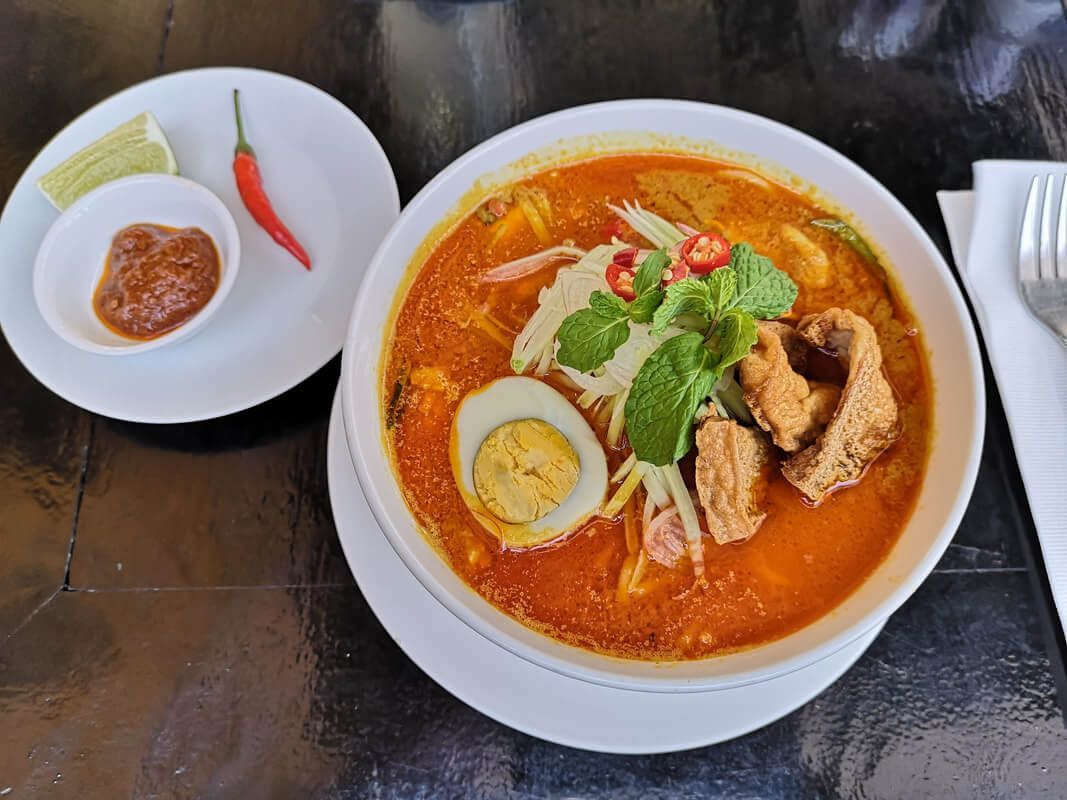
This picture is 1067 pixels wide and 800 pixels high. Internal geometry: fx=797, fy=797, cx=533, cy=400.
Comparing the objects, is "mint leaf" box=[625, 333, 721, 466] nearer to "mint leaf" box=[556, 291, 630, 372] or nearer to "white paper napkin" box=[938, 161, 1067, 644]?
"mint leaf" box=[556, 291, 630, 372]

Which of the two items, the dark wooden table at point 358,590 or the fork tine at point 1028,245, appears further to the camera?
the fork tine at point 1028,245

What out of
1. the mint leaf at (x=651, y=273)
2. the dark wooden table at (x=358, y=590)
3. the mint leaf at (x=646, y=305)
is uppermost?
the mint leaf at (x=651, y=273)

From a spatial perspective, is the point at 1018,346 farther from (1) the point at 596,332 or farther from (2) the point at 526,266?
(2) the point at 526,266

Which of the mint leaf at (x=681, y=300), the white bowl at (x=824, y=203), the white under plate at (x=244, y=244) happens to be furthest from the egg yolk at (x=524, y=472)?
the white under plate at (x=244, y=244)

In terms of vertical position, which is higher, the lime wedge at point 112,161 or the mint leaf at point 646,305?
the mint leaf at point 646,305

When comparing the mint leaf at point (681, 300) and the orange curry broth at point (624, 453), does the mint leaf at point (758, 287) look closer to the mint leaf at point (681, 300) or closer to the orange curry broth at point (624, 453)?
the mint leaf at point (681, 300)
